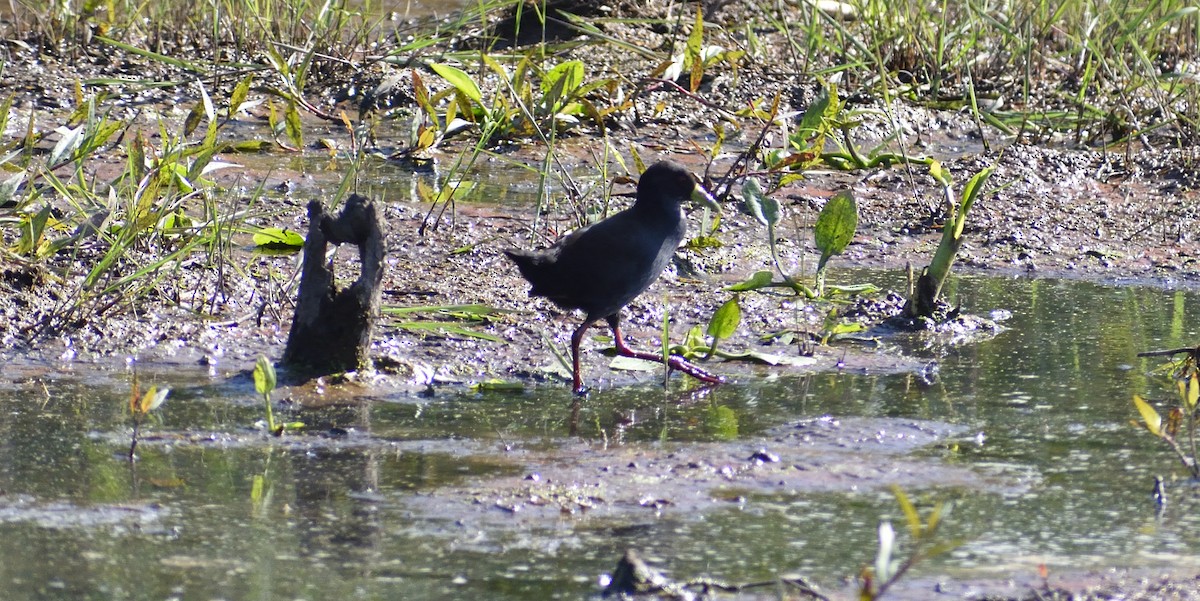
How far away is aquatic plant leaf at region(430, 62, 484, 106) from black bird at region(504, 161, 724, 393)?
1.47 metres

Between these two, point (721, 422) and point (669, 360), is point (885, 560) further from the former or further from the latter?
point (669, 360)

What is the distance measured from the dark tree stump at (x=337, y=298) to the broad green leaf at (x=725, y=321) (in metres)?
0.96

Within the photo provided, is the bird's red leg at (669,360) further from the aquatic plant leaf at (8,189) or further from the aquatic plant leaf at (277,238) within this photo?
the aquatic plant leaf at (8,189)

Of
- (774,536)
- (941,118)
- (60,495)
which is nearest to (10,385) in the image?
(60,495)

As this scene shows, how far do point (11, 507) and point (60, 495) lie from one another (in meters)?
0.11

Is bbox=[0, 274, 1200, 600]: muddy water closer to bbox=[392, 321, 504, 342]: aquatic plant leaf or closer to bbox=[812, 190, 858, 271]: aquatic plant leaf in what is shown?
bbox=[392, 321, 504, 342]: aquatic plant leaf

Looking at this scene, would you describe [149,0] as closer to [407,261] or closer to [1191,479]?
[407,261]

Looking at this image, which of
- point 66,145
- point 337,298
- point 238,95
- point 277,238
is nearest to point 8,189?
point 66,145

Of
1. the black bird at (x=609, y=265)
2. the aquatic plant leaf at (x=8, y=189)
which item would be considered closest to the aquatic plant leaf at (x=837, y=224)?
the black bird at (x=609, y=265)

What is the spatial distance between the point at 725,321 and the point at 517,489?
1.34 meters

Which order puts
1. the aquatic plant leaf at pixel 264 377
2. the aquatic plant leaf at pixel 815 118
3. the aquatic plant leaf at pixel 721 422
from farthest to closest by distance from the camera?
the aquatic plant leaf at pixel 815 118, the aquatic plant leaf at pixel 721 422, the aquatic plant leaf at pixel 264 377

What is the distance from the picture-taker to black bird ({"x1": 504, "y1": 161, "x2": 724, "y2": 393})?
4516 mm

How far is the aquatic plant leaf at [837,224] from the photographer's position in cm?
519

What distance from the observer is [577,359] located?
4.40 metres
